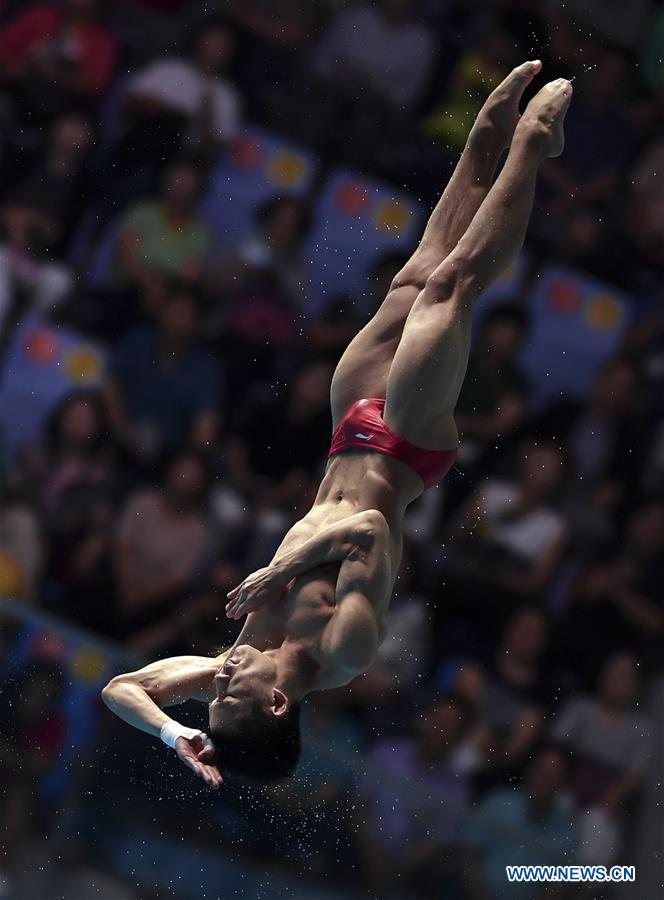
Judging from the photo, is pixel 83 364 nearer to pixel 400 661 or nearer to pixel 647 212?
pixel 400 661

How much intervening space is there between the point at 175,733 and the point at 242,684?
0.89 feet

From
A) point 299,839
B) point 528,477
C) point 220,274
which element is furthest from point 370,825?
point 220,274

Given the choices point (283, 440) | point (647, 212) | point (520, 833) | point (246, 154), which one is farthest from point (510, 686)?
point (246, 154)

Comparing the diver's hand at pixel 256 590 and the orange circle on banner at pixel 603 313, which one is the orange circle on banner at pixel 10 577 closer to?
the diver's hand at pixel 256 590

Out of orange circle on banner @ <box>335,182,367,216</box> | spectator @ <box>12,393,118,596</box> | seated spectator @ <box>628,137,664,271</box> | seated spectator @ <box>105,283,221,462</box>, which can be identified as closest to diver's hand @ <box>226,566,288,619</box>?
spectator @ <box>12,393,118,596</box>

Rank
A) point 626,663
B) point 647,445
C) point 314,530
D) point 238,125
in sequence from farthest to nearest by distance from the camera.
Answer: point 238,125 → point 647,445 → point 626,663 → point 314,530

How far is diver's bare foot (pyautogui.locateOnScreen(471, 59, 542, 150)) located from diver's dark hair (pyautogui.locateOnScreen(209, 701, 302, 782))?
7.26 ft

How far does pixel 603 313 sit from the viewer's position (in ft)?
28.9

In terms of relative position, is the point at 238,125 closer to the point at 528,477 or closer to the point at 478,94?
the point at 478,94

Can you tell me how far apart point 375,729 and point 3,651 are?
1.72m

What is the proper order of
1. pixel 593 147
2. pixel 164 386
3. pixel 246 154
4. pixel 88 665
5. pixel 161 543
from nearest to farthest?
1. pixel 88 665
2. pixel 161 543
3. pixel 164 386
4. pixel 246 154
5. pixel 593 147

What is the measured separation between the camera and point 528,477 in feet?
27.0

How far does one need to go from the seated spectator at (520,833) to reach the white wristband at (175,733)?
1799 millimetres

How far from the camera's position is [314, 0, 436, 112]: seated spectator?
29.9 ft
